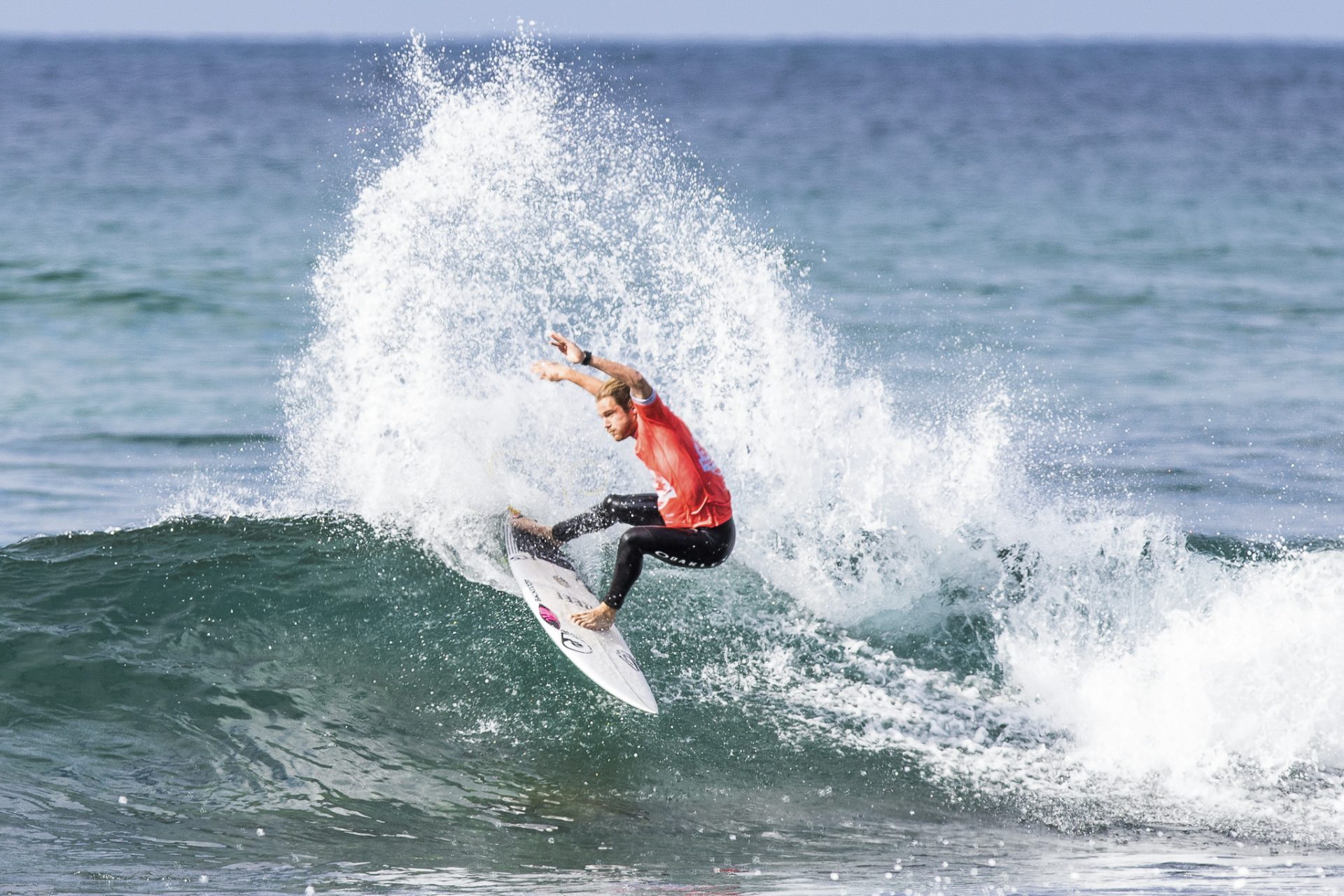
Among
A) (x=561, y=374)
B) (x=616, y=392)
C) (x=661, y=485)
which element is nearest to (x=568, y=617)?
(x=661, y=485)

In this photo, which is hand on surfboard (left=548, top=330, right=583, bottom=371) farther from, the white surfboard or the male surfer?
the white surfboard

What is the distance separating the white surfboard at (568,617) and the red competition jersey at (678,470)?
2.96 ft

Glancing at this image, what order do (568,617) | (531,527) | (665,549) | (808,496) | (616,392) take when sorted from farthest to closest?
(808,496) < (531,527) < (568,617) < (665,549) < (616,392)

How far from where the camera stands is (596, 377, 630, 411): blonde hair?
7.85 m

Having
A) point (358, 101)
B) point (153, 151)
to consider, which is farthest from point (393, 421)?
point (358, 101)

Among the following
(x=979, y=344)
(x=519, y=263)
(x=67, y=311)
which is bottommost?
(x=67, y=311)

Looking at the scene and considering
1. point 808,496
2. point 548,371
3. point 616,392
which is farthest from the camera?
point 808,496

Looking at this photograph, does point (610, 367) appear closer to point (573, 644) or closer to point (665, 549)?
point (665, 549)

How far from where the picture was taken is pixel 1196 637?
8.55 metres

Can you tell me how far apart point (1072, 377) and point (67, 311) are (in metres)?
15.7

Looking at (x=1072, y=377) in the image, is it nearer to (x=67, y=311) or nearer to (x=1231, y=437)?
(x=1231, y=437)

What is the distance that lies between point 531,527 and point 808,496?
2.39 metres

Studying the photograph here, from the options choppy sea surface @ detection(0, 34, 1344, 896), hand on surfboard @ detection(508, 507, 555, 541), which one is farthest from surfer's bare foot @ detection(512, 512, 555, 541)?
choppy sea surface @ detection(0, 34, 1344, 896)

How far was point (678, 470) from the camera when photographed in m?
8.01
